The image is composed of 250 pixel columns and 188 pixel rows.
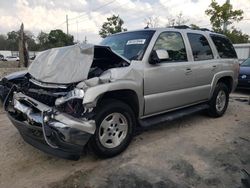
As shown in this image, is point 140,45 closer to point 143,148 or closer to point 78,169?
point 143,148

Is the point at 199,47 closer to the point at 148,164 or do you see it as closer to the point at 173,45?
the point at 173,45

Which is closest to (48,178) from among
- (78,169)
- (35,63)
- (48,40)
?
Result: (78,169)

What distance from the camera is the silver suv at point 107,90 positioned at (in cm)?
345

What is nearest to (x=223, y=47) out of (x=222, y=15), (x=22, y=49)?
(x=22, y=49)

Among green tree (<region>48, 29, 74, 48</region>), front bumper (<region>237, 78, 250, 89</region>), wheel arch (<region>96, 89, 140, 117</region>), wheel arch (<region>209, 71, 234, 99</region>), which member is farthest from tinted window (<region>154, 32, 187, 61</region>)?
green tree (<region>48, 29, 74, 48</region>)

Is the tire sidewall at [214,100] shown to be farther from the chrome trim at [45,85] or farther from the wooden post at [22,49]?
the wooden post at [22,49]

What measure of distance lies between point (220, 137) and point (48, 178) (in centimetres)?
320

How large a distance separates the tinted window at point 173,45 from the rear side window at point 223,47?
4.58 ft

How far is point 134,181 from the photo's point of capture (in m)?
3.35

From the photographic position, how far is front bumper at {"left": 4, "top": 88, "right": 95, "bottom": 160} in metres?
3.32

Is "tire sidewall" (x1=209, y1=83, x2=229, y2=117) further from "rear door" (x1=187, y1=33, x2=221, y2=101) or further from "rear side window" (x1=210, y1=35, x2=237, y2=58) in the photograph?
"rear side window" (x1=210, y1=35, x2=237, y2=58)

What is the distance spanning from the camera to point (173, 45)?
197 inches

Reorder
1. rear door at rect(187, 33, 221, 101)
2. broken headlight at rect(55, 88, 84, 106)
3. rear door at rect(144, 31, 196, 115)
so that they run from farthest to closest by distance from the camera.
Result: rear door at rect(187, 33, 221, 101), rear door at rect(144, 31, 196, 115), broken headlight at rect(55, 88, 84, 106)

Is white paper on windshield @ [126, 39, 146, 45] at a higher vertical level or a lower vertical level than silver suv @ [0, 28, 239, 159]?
higher
